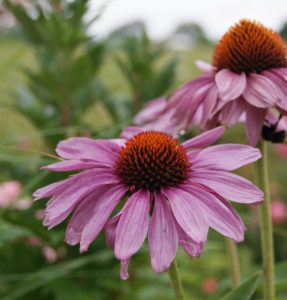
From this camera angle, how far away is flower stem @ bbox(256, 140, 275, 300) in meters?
0.53

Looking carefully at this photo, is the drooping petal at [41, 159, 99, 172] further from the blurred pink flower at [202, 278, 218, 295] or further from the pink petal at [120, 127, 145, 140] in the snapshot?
the blurred pink flower at [202, 278, 218, 295]

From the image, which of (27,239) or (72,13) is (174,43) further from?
(27,239)

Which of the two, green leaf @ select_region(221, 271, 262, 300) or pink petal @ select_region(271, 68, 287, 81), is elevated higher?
pink petal @ select_region(271, 68, 287, 81)

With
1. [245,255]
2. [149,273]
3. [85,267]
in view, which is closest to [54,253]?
[85,267]

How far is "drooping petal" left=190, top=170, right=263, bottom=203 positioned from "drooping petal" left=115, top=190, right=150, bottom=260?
0.06 meters

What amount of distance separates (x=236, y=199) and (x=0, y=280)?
624 mm

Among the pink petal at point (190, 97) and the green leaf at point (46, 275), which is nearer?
the pink petal at point (190, 97)

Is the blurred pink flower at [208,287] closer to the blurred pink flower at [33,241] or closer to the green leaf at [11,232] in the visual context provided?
the blurred pink flower at [33,241]

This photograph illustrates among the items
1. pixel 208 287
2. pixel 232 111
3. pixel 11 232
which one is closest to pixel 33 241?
pixel 11 232

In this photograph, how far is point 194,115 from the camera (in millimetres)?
659

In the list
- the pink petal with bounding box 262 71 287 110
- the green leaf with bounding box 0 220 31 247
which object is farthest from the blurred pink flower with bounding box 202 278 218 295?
the pink petal with bounding box 262 71 287 110

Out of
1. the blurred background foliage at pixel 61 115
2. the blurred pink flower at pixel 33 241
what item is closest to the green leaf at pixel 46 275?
the blurred background foliage at pixel 61 115

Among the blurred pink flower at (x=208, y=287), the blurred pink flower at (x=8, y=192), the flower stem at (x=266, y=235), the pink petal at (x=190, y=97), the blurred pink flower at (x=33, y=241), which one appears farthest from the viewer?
the blurred pink flower at (x=208, y=287)

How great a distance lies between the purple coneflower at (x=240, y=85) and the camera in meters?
0.56
